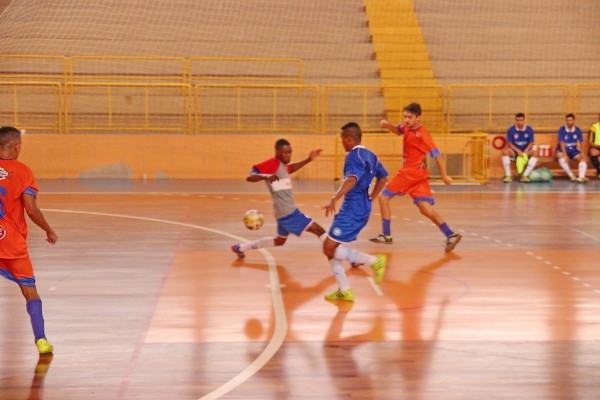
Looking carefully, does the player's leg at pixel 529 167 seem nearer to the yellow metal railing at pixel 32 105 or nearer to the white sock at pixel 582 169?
the white sock at pixel 582 169

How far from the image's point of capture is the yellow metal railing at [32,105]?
2320 cm

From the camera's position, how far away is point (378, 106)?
24531 mm

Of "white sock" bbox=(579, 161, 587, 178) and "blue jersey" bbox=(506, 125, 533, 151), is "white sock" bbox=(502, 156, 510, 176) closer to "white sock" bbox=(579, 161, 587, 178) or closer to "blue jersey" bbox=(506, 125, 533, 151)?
"blue jersey" bbox=(506, 125, 533, 151)

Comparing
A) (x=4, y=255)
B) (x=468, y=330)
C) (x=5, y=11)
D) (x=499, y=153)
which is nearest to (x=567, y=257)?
(x=468, y=330)

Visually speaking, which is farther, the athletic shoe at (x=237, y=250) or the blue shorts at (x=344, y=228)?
the athletic shoe at (x=237, y=250)

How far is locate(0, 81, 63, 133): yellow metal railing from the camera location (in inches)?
914

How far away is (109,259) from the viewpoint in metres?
11.4

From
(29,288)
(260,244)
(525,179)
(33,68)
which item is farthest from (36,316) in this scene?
(33,68)

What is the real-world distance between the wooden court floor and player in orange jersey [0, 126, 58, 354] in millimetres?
682

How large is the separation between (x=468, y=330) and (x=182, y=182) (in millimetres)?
14671

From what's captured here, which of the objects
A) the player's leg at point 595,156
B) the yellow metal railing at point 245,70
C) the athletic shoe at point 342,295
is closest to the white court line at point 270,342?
the athletic shoe at point 342,295

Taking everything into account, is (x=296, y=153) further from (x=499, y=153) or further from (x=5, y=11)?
(x=5, y=11)

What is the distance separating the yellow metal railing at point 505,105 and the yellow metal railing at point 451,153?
2259 millimetres

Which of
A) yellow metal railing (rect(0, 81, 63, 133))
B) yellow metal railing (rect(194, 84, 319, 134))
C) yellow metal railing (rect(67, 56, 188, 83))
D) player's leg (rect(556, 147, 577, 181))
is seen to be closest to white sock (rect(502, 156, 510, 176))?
player's leg (rect(556, 147, 577, 181))
